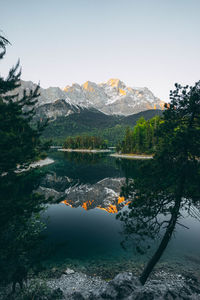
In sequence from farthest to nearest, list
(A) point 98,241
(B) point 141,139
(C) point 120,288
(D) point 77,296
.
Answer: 1. (B) point 141,139
2. (A) point 98,241
3. (D) point 77,296
4. (C) point 120,288

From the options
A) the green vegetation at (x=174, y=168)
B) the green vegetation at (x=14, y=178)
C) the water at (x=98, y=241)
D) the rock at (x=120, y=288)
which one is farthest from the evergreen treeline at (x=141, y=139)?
the green vegetation at (x=14, y=178)

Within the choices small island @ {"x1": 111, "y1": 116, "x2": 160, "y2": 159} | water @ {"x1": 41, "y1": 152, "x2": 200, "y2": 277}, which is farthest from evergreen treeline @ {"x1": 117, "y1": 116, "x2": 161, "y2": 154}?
water @ {"x1": 41, "y1": 152, "x2": 200, "y2": 277}

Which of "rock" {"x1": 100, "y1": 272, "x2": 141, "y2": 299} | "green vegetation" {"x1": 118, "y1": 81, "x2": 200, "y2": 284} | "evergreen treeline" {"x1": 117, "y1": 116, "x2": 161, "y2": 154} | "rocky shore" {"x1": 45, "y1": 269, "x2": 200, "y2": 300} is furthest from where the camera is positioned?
"evergreen treeline" {"x1": 117, "y1": 116, "x2": 161, "y2": 154}

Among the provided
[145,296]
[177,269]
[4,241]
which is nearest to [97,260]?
[177,269]

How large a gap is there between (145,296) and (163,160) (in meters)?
7.11

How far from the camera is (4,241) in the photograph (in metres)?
9.06

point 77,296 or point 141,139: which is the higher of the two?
point 141,139

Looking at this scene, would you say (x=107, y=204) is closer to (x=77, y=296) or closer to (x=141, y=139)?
(x=77, y=296)

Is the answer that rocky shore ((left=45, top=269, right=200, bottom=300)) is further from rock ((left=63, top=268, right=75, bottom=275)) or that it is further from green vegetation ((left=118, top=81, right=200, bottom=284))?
green vegetation ((left=118, top=81, right=200, bottom=284))

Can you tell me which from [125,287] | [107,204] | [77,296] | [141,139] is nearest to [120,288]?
[125,287]

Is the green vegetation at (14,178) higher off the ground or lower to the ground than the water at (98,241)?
higher

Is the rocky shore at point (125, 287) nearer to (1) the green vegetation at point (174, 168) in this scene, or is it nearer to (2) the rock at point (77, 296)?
(2) the rock at point (77, 296)

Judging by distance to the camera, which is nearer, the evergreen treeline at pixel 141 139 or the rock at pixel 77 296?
the rock at pixel 77 296

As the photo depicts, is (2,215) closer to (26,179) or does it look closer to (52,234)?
(26,179)
